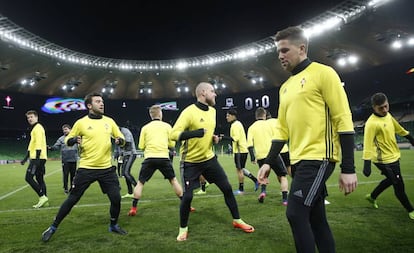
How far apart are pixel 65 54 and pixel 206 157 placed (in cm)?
3412

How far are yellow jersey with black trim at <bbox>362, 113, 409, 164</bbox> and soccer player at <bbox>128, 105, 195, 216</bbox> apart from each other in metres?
3.70

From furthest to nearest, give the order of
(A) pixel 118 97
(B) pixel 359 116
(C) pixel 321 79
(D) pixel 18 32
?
(A) pixel 118 97 < (B) pixel 359 116 < (D) pixel 18 32 < (C) pixel 321 79

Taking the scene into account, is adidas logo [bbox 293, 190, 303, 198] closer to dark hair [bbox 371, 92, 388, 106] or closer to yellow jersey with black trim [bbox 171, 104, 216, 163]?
yellow jersey with black trim [bbox 171, 104, 216, 163]

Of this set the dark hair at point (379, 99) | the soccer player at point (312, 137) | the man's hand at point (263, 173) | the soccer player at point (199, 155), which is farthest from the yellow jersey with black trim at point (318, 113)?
the dark hair at point (379, 99)

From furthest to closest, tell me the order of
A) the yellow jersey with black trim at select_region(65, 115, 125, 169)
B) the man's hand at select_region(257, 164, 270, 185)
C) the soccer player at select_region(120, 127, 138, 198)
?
the soccer player at select_region(120, 127, 138, 198), the yellow jersey with black trim at select_region(65, 115, 125, 169), the man's hand at select_region(257, 164, 270, 185)

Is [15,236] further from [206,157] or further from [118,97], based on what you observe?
[118,97]

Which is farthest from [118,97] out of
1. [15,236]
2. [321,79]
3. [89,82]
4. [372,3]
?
[321,79]

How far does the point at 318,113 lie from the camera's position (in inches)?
100

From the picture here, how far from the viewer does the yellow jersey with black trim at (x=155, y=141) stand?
6.63 metres

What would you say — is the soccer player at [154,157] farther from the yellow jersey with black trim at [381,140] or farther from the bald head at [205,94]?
the yellow jersey with black trim at [381,140]

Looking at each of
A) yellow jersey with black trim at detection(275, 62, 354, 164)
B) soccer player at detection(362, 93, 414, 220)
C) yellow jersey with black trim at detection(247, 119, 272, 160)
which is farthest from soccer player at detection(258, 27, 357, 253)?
yellow jersey with black trim at detection(247, 119, 272, 160)

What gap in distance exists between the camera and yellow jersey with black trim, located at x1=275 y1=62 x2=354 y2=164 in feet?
8.01

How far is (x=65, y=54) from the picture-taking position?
33906 millimetres

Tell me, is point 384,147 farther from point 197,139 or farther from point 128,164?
point 128,164
